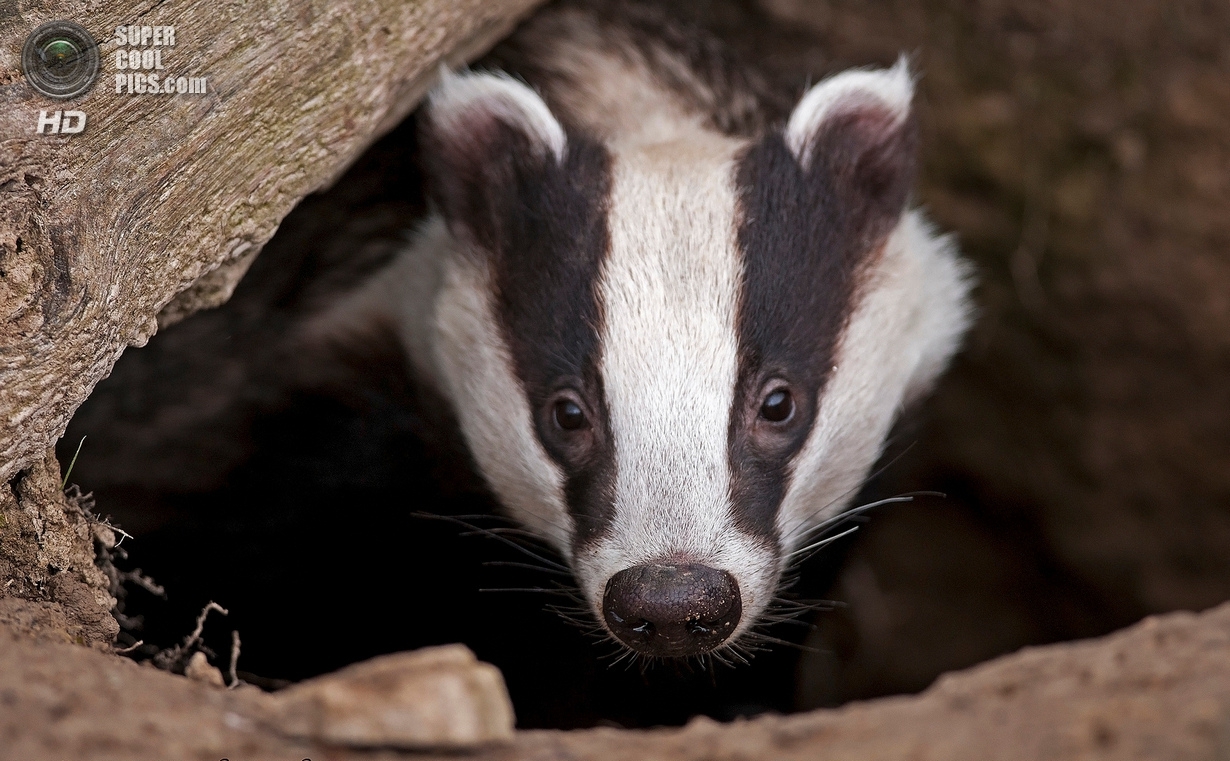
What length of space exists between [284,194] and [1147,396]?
8.54 ft

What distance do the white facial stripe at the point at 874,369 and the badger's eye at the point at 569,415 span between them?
16.2 inches

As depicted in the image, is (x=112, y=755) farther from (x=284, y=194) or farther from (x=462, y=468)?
(x=462, y=468)

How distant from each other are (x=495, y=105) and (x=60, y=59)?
838 millimetres

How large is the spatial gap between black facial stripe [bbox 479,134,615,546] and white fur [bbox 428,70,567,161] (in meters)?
0.05

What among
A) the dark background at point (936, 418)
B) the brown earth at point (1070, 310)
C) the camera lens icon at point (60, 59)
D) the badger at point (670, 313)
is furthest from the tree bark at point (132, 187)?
the brown earth at point (1070, 310)

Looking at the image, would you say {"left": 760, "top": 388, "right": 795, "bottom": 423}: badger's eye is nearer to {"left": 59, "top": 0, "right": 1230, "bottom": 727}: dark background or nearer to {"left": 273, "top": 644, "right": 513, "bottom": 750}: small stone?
{"left": 59, "top": 0, "right": 1230, "bottom": 727}: dark background

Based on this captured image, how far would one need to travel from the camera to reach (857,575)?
444 centimetres

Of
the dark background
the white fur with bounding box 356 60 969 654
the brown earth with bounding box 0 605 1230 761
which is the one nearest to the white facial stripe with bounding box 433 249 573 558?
the white fur with bounding box 356 60 969 654

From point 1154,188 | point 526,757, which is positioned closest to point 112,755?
point 526,757

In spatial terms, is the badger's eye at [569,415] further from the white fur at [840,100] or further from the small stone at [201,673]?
the small stone at [201,673]

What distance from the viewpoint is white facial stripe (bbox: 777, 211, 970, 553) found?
2.38 m

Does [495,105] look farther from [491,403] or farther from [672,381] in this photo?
[672,381]

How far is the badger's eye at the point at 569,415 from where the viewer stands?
89.2 inches

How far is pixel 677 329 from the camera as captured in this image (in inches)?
85.9
